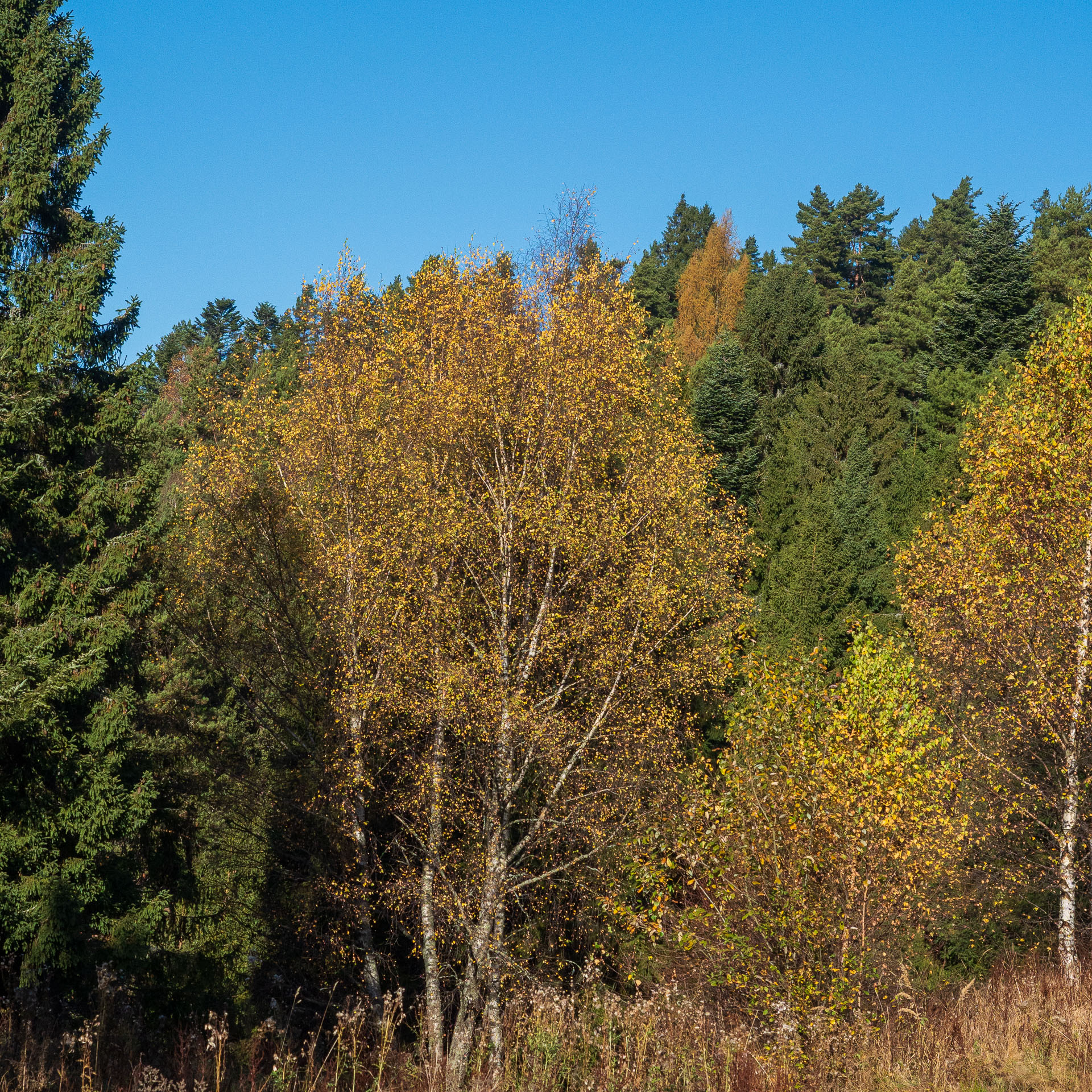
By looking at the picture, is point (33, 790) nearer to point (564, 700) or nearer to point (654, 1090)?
point (564, 700)

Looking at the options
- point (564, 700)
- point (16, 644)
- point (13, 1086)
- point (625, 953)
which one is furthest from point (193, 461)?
point (13, 1086)

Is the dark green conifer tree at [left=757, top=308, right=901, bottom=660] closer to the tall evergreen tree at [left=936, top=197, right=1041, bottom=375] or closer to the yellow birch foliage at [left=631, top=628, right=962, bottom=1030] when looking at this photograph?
the tall evergreen tree at [left=936, top=197, right=1041, bottom=375]

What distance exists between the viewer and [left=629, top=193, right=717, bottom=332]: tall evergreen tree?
7812 cm

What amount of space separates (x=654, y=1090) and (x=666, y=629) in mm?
12200

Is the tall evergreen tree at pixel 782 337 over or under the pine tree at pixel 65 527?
over

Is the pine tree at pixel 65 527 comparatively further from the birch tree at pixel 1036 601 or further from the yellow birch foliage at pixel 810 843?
the birch tree at pixel 1036 601

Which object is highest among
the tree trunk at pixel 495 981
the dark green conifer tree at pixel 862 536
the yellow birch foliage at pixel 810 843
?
the dark green conifer tree at pixel 862 536

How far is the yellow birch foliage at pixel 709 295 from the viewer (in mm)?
66250

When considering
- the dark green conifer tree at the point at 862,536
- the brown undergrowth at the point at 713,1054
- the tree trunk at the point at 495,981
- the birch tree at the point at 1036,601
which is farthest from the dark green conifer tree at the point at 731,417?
the brown undergrowth at the point at 713,1054

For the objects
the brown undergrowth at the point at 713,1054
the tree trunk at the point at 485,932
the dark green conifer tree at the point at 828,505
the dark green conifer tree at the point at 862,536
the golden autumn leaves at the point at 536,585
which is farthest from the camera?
the dark green conifer tree at the point at 862,536

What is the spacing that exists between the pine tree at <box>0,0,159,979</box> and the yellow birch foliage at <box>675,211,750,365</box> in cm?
4754

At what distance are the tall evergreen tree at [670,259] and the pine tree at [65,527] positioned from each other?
5737 centimetres

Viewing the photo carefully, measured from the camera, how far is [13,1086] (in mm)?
5895

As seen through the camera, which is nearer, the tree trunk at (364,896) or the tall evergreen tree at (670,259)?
the tree trunk at (364,896)
